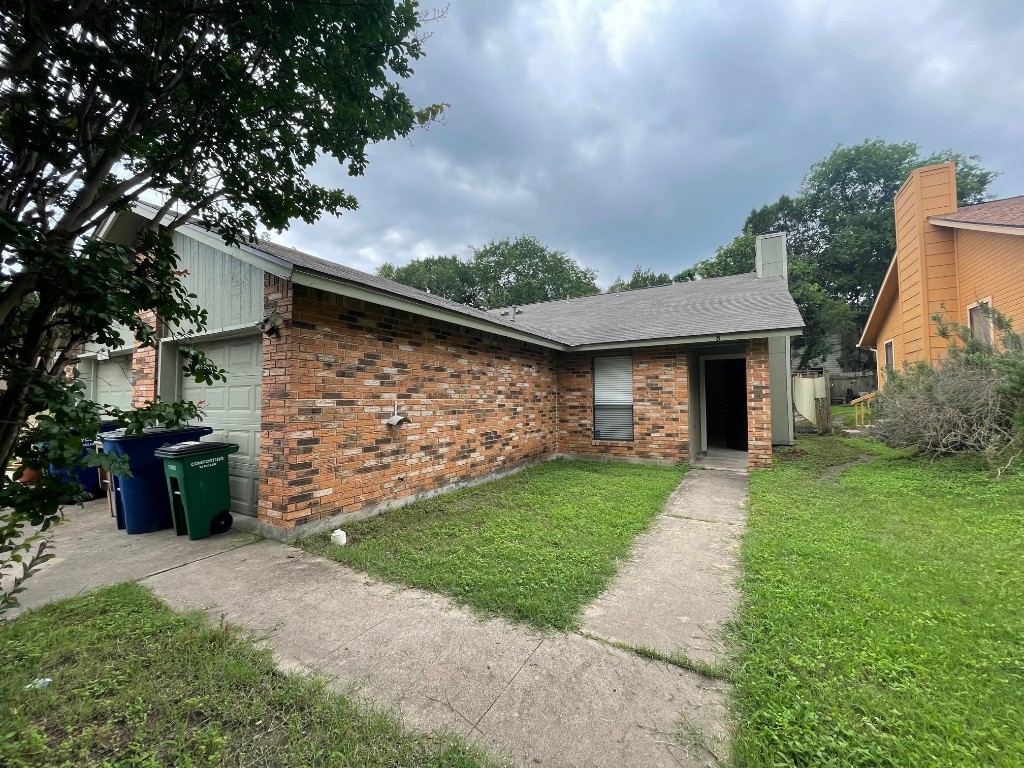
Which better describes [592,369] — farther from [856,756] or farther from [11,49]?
[11,49]

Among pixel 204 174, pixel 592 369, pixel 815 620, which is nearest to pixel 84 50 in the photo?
pixel 204 174

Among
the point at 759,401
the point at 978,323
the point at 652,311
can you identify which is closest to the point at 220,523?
the point at 759,401

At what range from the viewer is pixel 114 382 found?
7508mm

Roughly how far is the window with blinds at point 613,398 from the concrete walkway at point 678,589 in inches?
145

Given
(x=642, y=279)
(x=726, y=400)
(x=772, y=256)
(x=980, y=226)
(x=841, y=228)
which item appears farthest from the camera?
(x=642, y=279)

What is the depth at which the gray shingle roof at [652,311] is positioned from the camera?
688 centimetres

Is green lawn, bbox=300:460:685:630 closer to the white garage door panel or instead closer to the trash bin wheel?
the trash bin wheel

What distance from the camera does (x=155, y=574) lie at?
346cm

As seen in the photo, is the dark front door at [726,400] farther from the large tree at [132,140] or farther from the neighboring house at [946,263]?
the large tree at [132,140]

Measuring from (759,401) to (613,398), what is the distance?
9.36 ft

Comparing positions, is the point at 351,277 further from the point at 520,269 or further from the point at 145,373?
the point at 520,269

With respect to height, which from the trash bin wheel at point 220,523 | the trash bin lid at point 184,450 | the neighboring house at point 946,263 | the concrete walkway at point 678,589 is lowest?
the concrete walkway at point 678,589

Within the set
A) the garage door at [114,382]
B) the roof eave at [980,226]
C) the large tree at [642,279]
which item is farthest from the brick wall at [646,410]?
the large tree at [642,279]

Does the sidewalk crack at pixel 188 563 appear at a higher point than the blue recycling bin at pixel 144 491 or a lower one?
lower
